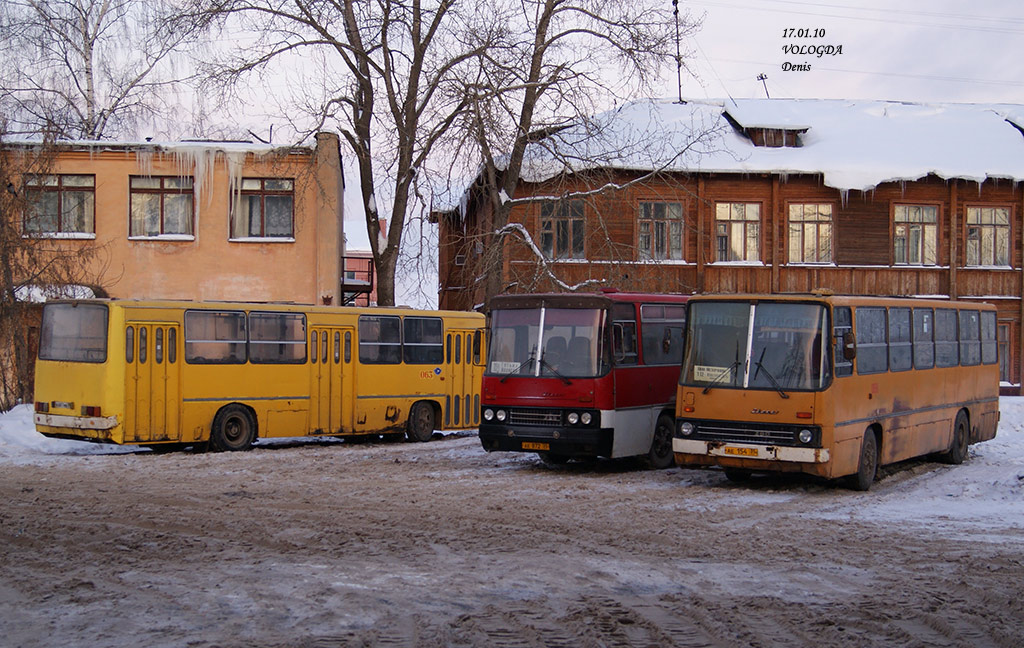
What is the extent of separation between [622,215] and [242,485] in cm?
2230

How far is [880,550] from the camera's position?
10.9 meters

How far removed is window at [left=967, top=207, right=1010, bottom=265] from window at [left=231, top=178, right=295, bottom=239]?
2284 cm

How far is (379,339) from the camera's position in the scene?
23219mm

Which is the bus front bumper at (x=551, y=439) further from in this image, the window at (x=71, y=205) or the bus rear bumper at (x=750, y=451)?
the window at (x=71, y=205)

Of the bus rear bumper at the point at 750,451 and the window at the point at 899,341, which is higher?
the window at the point at 899,341

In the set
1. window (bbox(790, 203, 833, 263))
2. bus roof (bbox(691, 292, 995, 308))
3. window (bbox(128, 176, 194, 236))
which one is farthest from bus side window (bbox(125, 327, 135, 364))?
window (bbox(790, 203, 833, 263))

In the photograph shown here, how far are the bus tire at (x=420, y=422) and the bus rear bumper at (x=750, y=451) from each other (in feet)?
30.2

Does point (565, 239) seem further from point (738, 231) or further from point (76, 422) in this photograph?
point (76, 422)

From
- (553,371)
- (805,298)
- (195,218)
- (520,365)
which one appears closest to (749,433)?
(805,298)

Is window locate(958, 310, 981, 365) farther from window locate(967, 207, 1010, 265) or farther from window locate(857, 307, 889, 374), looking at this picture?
window locate(967, 207, 1010, 265)

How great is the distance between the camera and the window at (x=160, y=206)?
3259 cm

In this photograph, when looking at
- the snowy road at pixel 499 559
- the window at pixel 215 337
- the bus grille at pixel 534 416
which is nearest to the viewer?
the snowy road at pixel 499 559

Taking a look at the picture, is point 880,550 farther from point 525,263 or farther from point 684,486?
point 525,263

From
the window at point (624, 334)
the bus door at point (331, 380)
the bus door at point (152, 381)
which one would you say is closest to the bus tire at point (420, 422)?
the bus door at point (331, 380)
